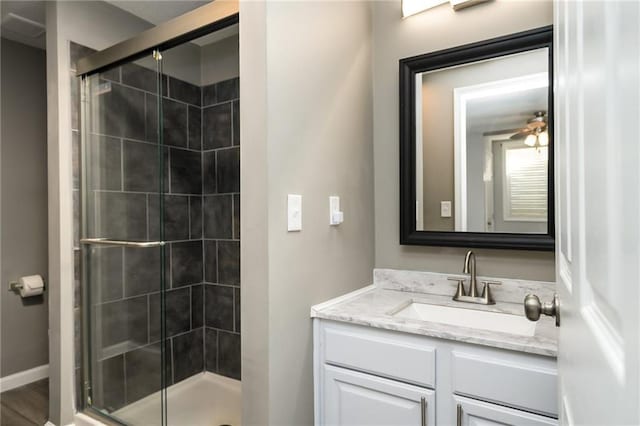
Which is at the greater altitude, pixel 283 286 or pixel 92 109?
pixel 92 109

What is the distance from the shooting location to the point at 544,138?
155cm

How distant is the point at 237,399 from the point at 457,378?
180 cm

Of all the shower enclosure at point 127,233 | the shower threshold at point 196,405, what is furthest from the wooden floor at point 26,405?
the shower threshold at point 196,405

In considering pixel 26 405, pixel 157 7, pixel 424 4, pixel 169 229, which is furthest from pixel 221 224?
pixel 424 4

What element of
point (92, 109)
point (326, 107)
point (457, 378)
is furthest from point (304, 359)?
point (92, 109)

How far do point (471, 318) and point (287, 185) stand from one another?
0.95 metres

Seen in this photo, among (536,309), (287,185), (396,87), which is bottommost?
(536,309)

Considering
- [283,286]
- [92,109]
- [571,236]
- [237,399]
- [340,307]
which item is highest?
[92,109]

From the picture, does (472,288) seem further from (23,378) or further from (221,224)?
(23,378)

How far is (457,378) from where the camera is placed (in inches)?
47.5

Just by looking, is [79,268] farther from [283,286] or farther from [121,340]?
[283,286]

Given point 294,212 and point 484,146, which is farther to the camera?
point 484,146

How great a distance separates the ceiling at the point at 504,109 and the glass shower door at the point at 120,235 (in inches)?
64.7

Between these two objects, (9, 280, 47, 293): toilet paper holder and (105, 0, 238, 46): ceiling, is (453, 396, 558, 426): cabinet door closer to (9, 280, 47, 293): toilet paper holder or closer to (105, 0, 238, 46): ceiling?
(105, 0, 238, 46): ceiling
